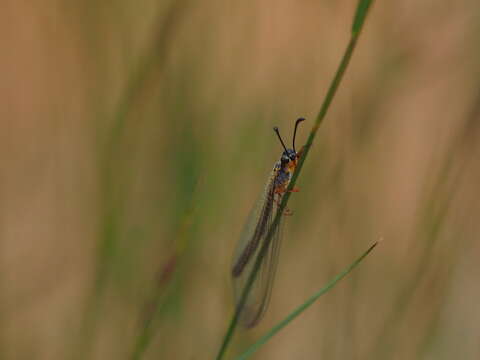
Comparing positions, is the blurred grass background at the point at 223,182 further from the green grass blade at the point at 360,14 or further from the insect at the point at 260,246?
the green grass blade at the point at 360,14

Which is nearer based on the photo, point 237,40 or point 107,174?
point 107,174

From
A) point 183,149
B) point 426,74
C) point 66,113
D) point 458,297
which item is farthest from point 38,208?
point 458,297

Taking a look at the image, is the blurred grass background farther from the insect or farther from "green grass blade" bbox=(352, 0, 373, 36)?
"green grass blade" bbox=(352, 0, 373, 36)

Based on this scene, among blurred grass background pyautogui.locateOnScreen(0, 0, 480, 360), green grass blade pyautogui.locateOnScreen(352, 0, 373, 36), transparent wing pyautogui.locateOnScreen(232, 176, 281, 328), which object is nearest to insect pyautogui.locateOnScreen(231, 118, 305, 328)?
transparent wing pyautogui.locateOnScreen(232, 176, 281, 328)

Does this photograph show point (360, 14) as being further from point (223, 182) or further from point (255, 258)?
point (223, 182)

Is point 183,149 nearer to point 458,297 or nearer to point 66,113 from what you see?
point 66,113

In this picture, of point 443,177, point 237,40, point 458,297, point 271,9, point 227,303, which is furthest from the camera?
point 458,297

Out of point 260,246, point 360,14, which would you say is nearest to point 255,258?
point 260,246
